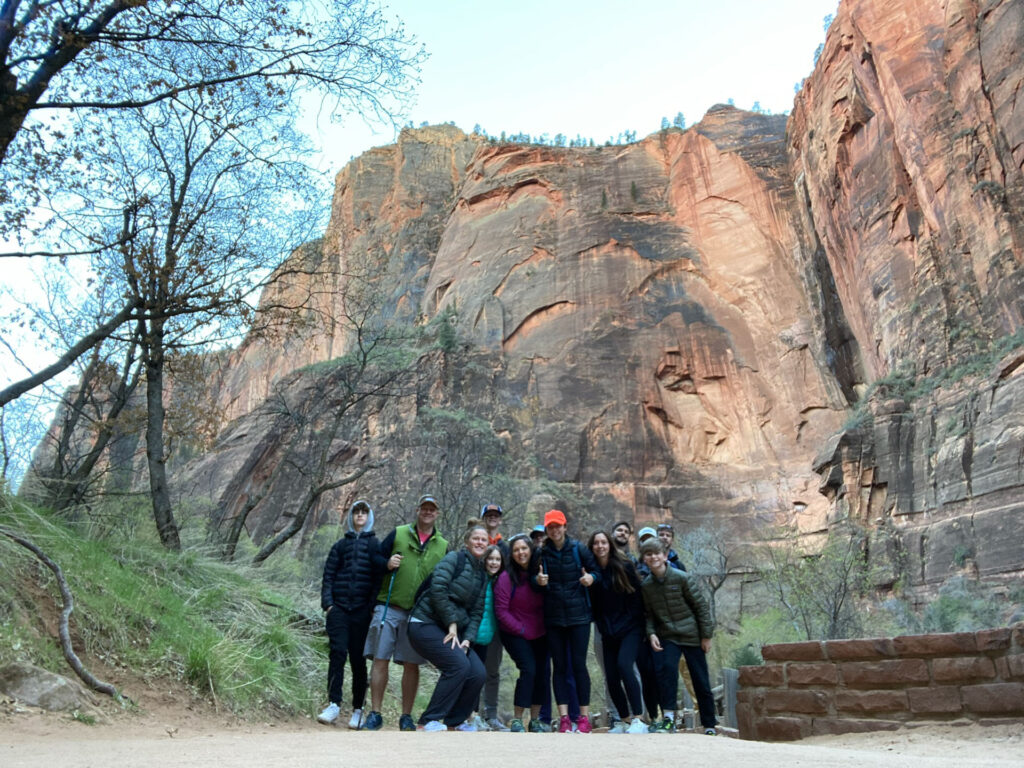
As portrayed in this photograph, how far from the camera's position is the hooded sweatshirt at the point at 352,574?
6434 mm

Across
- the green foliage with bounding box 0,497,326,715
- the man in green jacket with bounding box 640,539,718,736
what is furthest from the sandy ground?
the man in green jacket with bounding box 640,539,718,736

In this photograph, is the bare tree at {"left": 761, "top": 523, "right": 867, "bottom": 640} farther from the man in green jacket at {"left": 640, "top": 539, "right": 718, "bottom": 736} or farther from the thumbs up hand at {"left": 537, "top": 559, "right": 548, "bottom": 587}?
the thumbs up hand at {"left": 537, "top": 559, "right": 548, "bottom": 587}

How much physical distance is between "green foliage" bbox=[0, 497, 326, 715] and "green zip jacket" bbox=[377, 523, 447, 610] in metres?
1.22

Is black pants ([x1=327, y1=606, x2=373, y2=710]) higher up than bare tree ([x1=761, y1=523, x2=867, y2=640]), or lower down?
lower down

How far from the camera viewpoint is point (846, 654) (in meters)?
5.39

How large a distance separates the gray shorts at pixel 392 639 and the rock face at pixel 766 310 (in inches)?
514

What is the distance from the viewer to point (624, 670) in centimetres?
629

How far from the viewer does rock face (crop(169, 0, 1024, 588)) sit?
23.8 meters

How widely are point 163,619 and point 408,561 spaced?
194cm

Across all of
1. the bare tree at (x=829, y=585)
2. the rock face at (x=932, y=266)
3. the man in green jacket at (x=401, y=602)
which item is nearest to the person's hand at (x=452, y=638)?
the man in green jacket at (x=401, y=602)

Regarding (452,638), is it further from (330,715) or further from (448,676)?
(330,715)

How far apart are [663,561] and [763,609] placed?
26.2 metres

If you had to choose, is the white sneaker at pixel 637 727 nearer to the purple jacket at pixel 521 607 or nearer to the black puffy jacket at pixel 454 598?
the purple jacket at pixel 521 607

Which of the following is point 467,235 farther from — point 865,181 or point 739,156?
point 865,181
